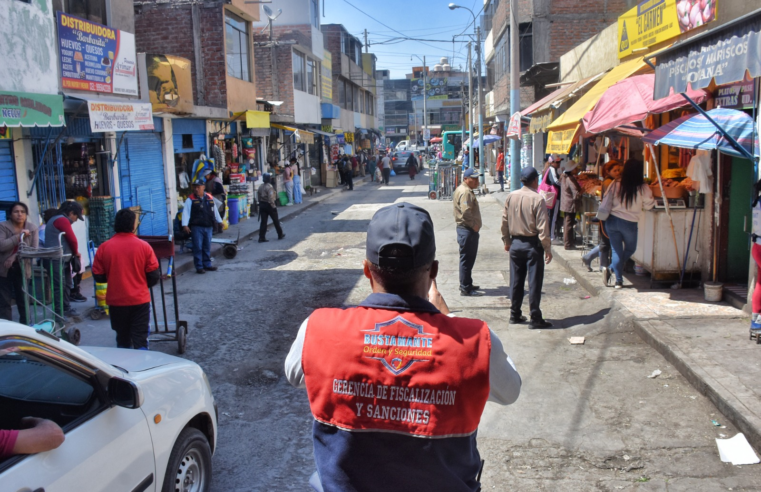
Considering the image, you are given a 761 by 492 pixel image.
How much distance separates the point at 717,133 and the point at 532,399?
3.60 meters

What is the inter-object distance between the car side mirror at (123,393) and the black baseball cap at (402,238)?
1.72m

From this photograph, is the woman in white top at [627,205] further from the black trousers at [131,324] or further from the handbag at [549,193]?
the black trousers at [131,324]

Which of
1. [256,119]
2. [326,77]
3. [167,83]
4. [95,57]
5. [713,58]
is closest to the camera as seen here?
[713,58]

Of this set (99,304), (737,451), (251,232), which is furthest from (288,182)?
(737,451)

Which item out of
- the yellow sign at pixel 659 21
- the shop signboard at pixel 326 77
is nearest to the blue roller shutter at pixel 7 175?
the yellow sign at pixel 659 21

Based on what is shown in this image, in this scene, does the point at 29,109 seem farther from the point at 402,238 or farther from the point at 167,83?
the point at 402,238

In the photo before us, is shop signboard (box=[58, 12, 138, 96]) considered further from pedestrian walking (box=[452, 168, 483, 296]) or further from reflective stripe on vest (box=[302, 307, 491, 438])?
reflective stripe on vest (box=[302, 307, 491, 438])

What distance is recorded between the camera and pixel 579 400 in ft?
19.0

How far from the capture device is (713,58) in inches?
261

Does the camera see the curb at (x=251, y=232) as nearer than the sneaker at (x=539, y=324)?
No

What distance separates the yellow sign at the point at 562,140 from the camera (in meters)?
10.1

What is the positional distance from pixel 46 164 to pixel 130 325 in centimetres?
599

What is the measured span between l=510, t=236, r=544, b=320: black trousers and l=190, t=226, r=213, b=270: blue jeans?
650 centimetres

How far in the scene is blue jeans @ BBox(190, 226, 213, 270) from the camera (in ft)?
40.1
